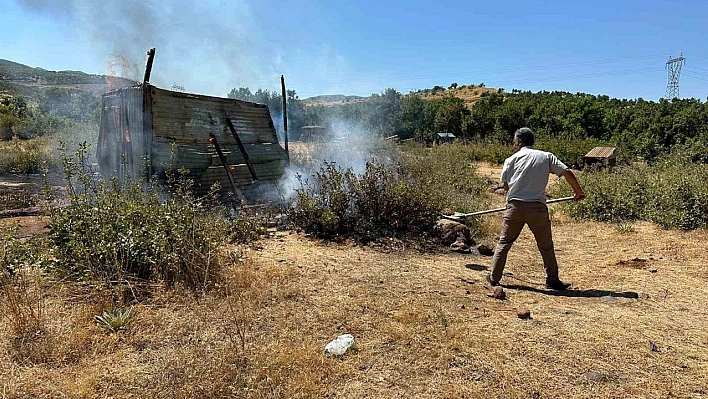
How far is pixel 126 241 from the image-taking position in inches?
156

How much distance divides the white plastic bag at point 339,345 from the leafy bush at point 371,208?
3.09m

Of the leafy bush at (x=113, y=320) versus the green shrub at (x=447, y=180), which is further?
the green shrub at (x=447, y=180)

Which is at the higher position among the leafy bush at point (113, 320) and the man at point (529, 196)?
the man at point (529, 196)

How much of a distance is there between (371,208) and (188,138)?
3986 millimetres

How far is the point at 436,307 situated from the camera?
3.96m

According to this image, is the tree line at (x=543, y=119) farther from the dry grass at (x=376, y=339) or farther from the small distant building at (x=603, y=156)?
the dry grass at (x=376, y=339)

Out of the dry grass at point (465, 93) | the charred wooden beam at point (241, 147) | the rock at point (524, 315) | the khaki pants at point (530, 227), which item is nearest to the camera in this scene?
the rock at point (524, 315)

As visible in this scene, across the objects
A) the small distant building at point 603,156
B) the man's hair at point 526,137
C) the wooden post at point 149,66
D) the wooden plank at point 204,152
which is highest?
the wooden post at point 149,66

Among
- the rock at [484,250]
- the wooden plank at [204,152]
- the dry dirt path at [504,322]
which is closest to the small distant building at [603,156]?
the dry dirt path at [504,322]

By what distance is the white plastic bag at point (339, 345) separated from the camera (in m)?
3.14

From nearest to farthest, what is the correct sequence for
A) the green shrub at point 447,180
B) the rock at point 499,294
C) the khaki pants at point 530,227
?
the rock at point 499,294
the khaki pants at point 530,227
the green shrub at point 447,180

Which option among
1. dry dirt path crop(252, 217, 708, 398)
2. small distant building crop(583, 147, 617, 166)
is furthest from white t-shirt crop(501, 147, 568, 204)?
small distant building crop(583, 147, 617, 166)

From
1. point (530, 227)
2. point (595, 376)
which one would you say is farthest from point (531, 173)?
point (595, 376)

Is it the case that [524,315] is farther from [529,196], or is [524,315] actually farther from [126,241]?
[126,241]
